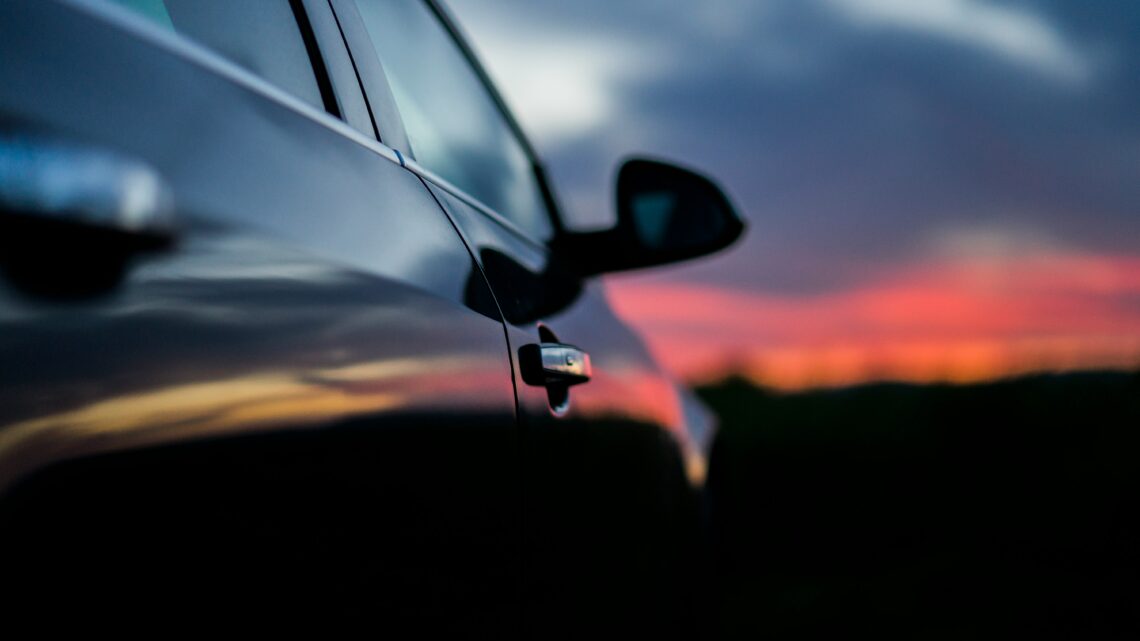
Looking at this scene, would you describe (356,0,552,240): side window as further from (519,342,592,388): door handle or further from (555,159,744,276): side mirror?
(519,342,592,388): door handle

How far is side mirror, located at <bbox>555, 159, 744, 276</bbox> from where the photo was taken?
10.6 feet

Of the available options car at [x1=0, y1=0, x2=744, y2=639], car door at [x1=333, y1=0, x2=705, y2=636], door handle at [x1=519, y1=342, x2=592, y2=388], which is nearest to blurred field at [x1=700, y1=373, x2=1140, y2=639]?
car door at [x1=333, y1=0, x2=705, y2=636]

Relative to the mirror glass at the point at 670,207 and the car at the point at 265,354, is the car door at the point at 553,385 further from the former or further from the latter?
the mirror glass at the point at 670,207

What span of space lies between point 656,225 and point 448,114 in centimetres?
89

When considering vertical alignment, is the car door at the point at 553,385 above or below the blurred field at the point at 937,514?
above

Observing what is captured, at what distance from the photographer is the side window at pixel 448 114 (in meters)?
2.19

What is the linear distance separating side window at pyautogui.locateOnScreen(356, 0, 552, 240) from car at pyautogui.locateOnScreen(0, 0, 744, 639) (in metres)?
0.03

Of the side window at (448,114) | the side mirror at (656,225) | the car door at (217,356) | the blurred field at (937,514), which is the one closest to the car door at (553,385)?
the side window at (448,114)

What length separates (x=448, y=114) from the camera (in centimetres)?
254

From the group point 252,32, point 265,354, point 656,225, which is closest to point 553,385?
point 252,32

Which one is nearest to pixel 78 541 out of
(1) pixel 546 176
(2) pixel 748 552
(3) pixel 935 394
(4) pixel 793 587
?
(1) pixel 546 176

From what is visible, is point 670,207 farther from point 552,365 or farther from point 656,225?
point 552,365

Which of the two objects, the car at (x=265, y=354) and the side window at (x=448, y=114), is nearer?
the car at (x=265, y=354)

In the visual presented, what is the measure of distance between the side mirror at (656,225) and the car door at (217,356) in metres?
1.66
